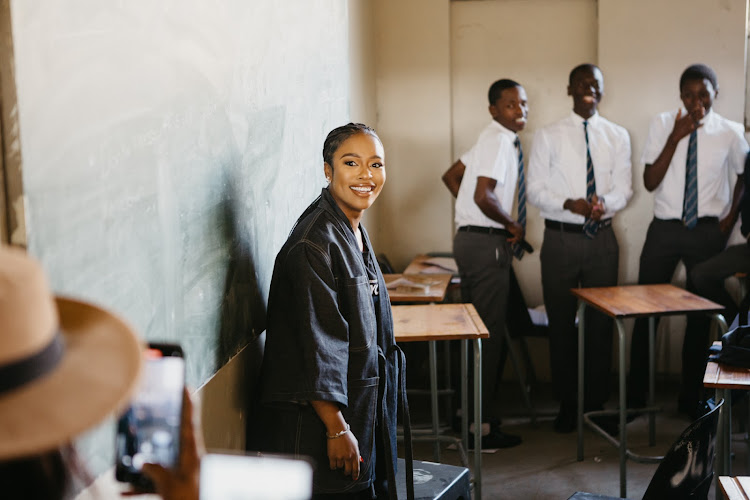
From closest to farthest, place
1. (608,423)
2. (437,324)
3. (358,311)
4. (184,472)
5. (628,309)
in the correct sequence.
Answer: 1. (184,472)
2. (358,311)
3. (437,324)
4. (628,309)
5. (608,423)

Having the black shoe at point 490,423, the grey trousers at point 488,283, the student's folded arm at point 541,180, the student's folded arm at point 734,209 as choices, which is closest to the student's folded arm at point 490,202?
the grey trousers at point 488,283

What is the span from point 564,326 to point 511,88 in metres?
1.32

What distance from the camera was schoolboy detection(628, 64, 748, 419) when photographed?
4355 millimetres

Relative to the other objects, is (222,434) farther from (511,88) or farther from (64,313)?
(511,88)

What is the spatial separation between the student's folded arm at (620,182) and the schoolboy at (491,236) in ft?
1.80

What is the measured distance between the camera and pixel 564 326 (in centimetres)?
421

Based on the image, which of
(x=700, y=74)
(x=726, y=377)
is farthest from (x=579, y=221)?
(x=726, y=377)

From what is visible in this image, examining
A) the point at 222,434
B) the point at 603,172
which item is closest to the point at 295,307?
the point at 222,434

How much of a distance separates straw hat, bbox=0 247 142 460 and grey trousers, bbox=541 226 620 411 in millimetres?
3694

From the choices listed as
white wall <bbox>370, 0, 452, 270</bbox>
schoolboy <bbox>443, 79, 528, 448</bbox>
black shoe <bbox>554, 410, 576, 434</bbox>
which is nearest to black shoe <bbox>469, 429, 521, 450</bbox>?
schoolboy <bbox>443, 79, 528, 448</bbox>

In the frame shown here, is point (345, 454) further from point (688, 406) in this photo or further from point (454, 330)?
point (688, 406)

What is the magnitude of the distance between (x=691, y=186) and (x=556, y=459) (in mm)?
1724

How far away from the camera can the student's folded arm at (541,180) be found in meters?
4.30

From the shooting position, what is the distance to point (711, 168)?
14.4 ft
